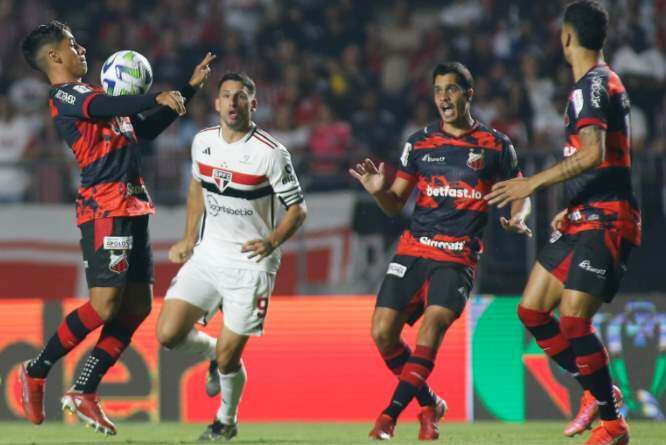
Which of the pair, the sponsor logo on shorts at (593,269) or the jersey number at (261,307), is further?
the jersey number at (261,307)

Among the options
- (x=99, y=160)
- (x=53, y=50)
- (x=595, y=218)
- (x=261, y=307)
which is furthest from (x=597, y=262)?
(x=53, y=50)

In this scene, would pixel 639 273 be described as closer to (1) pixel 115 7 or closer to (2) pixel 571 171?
(2) pixel 571 171

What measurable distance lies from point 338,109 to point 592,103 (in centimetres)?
811

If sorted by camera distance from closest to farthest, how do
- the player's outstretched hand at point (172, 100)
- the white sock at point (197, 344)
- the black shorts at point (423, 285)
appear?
1. the player's outstretched hand at point (172, 100)
2. the black shorts at point (423, 285)
3. the white sock at point (197, 344)

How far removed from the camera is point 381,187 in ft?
27.0

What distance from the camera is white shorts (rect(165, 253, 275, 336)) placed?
8.40 metres

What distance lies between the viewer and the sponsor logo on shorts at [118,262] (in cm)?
819

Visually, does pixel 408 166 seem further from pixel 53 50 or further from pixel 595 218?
pixel 53 50

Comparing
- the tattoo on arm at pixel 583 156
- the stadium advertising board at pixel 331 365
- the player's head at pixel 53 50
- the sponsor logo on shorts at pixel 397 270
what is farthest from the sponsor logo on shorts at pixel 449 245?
the stadium advertising board at pixel 331 365

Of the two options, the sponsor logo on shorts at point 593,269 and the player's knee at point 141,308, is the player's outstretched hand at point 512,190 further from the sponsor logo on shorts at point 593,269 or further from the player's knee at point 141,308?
the player's knee at point 141,308

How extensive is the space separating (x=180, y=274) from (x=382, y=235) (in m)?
3.52

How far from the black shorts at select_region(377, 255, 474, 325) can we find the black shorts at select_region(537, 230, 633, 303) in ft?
3.16

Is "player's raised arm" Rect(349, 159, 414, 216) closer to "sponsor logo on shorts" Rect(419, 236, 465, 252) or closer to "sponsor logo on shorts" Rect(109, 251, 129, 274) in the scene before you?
"sponsor logo on shorts" Rect(419, 236, 465, 252)

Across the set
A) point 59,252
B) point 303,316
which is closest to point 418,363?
point 303,316
